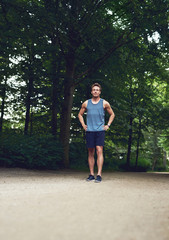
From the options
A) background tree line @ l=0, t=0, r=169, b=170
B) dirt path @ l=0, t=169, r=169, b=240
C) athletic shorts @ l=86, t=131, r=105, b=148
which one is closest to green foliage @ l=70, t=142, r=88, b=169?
background tree line @ l=0, t=0, r=169, b=170

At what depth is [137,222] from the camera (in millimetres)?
2787

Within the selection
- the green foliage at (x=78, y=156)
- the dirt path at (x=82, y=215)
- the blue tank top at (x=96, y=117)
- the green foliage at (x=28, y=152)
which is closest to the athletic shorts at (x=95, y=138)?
the blue tank top at (x=96, y=117)

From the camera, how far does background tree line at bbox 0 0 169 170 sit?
8.76 m

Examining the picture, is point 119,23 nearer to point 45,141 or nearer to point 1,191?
point 45,141

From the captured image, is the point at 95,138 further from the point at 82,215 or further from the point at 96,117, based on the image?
the point at 82,215

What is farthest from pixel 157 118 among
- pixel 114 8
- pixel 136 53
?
pixel 114 8

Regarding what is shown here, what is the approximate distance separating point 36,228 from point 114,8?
9666mm

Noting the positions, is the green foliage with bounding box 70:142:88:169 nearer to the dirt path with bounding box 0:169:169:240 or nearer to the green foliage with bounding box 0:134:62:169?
the green foliage with bounding box 0:134:62:169

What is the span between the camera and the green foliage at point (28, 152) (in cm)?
829

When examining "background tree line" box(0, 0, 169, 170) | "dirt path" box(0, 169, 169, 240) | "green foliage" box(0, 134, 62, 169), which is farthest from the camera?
"background tree line" box(0, 0, 169, 170)

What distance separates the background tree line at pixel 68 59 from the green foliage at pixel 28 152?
30mm

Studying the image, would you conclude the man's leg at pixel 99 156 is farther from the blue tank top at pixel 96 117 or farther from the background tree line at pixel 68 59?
the background tree line at pixel 68 59

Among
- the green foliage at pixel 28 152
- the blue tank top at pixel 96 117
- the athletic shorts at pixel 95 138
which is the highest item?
the blue tank top at pixel 96 117

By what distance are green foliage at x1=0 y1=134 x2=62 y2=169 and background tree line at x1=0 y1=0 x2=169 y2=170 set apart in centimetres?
3
